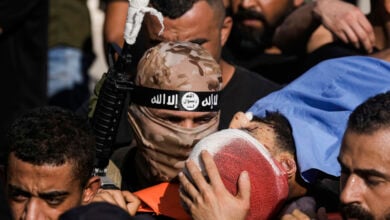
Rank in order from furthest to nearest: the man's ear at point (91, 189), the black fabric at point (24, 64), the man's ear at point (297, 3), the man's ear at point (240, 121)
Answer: the black fabric at point (24, 64) → the man's ear at point (297, 3) → the man's ear at point (240, 121) → the man's ear at point (91, 189)

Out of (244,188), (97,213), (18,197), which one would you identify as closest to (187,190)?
(244,188)

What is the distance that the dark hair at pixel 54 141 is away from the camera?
15.2ft

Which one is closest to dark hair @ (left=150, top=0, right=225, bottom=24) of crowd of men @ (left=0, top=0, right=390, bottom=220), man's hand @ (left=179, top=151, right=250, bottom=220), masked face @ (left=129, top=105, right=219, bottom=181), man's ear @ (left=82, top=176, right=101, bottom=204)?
crowd of men @ (left=0, top=0, right=390, bottom=220)

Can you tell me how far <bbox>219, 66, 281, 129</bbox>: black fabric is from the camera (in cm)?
590

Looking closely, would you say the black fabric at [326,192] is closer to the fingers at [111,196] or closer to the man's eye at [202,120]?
the man's eye at [202,120]

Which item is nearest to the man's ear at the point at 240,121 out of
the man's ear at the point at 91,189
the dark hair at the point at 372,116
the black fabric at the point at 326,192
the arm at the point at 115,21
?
the black fabric at the point at 326,192

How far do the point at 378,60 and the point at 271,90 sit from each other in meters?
0.95

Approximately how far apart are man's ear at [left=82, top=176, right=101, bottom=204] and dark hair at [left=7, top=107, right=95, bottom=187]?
0.04 meters

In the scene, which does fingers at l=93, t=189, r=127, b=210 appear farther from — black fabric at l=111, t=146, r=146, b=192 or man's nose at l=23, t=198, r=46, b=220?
black fabric at l=111, t=146, r=146, b=192

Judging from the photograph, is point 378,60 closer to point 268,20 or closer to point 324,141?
point 324,141

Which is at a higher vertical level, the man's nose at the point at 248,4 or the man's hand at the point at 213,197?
the man's hand at the point at 213,197

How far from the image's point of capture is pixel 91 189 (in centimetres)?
481

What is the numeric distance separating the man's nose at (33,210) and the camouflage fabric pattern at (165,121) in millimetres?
701

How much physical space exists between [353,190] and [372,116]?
0.26 m
